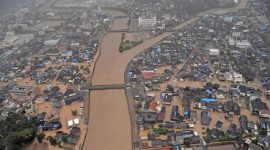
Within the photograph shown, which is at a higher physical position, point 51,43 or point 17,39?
point 51,43

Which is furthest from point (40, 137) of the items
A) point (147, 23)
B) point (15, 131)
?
point (147, 23)

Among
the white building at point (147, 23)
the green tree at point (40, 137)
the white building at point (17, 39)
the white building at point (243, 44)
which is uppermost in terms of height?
the white building at point (147, 23)

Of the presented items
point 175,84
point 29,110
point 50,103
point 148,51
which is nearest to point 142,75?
point 175,84

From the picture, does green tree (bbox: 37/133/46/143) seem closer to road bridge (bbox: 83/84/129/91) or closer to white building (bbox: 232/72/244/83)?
road bridge (bbox: 83/84/129/91)

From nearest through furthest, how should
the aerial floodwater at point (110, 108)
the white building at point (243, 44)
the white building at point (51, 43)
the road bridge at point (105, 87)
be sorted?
1. the aerial floodwater at point (110, 108)
2. the road bridge at point (105, 87)
3. the white building at point (243, 44)
4. the white building at point (51, 43)

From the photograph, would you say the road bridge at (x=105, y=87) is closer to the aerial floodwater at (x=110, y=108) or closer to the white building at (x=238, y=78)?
the aerial floodwater at (x=110, y=108)

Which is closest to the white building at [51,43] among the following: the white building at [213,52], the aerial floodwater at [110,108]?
the aerial floodwater at [110,108]

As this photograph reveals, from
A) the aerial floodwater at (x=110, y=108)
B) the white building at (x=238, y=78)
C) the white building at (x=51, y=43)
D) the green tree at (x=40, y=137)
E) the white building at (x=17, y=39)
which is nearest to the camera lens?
the green tree at (x=40, y=137)

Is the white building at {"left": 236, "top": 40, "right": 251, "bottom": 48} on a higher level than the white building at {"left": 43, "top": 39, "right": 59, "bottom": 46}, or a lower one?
higher

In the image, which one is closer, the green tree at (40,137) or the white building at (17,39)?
the green tree at (40,137)

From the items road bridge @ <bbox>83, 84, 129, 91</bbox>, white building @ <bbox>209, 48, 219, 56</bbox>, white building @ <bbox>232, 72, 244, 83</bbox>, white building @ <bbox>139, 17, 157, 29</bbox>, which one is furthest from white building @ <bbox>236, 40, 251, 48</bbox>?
road bridge @ <bbox>83, 84, 129, 91</bbox>

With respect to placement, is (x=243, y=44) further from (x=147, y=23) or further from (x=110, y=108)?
(x=110, y=108)
